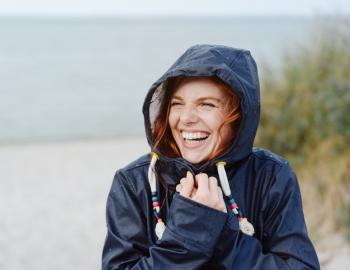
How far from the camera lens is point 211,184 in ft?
6.84

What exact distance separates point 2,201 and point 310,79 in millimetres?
4463

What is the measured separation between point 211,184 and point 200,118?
10.1 inches

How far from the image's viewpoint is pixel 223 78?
7.01 feet

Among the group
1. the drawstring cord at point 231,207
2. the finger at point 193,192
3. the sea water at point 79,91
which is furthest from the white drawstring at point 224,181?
the sea water at point 79,91

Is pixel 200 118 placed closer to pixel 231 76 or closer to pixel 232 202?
pixel 231 76

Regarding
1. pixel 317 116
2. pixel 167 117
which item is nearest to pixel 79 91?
pixel 317 116

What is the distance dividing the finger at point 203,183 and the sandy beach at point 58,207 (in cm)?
315

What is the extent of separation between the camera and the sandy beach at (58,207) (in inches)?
245

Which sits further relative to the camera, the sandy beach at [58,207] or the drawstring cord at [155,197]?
the sandy beach at [58,207]

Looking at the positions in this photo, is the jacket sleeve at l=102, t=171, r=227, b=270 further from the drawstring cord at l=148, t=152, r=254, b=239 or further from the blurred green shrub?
the blurred green shrub

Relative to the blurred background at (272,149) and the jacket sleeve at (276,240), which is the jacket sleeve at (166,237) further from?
the blurred background at (272,149)

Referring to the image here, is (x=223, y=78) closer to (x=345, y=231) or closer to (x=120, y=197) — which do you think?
(x=120, y=197)

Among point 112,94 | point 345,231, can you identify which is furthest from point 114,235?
point 112,94

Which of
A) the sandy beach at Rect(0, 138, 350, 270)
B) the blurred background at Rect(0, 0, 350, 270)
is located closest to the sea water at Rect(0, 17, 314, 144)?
the blurred background at Rect(0, 0, 350, 270)
